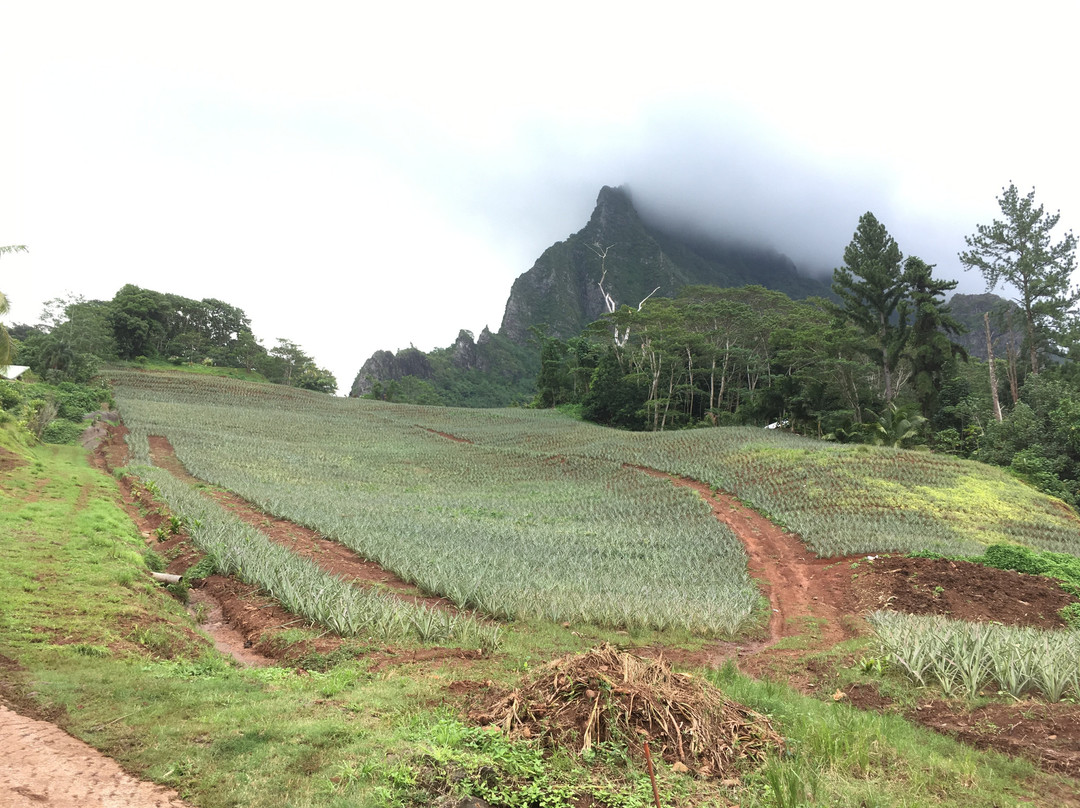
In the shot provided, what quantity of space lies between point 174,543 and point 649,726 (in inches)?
409

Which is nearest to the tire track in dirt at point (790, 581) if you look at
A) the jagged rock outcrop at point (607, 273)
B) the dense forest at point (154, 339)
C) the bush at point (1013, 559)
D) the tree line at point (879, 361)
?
the bush at point (1013, 559)

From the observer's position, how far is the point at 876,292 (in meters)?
37.9

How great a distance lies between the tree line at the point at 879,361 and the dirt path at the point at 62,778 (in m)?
28.7

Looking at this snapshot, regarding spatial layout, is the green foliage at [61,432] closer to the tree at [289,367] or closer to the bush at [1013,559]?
the bush at [1013,559]

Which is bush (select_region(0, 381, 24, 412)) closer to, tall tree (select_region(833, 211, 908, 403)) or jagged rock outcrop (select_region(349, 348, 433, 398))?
tall tree (select_region(833, 211, 908, 403))

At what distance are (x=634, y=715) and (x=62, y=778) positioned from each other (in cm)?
378

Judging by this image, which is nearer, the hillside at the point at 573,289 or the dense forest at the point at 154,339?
the dense forest at the point at 154,339

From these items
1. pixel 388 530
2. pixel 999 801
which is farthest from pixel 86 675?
pixel 388 530

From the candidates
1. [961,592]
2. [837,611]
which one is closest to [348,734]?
[837,611]

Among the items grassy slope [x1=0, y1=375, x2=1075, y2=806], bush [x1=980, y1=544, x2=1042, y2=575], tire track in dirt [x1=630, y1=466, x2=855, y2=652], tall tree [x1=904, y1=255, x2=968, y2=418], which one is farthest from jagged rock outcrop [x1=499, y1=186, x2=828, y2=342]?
grassy slope [x1=0, y1=375, x2=1075, y2=806]

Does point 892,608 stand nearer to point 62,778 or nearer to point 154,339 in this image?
point 62,778

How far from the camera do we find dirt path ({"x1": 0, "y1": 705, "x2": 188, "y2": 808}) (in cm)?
331

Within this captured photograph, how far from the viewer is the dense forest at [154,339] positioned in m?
37.2

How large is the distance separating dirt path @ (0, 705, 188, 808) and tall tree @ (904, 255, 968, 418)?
138 feet
